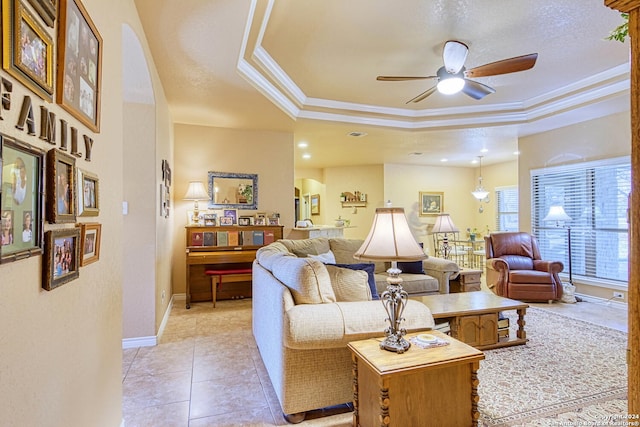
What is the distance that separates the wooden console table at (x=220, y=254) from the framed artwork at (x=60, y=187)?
133 inches

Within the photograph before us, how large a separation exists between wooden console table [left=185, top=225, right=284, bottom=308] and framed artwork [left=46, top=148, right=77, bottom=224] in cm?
339

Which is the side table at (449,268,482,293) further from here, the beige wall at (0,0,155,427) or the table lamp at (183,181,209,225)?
the beige wall at (0,0,155,427)

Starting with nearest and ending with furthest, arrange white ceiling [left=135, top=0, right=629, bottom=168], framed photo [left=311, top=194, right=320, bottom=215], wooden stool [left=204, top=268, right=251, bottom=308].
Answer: white ceiling [left=135, top=0, right=629, bottom=168] → wooden stool [left=204, top=268, right=251, bottom=308] → framed photo [left=311, top=194, right=320, bottom=215]

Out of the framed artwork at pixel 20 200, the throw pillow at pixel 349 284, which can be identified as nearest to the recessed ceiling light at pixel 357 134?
the throw pillow at pixel 349 284

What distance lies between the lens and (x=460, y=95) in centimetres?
446

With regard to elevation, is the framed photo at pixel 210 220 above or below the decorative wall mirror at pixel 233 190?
below

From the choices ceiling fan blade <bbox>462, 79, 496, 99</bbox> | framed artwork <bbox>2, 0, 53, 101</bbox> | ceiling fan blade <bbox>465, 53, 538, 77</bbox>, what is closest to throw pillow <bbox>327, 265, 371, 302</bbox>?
framed artwork <bbox>2, 0, 53, 101</bbox>

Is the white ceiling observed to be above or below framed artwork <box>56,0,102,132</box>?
above

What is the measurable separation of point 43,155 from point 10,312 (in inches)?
17.9

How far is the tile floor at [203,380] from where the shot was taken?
2.02 metres

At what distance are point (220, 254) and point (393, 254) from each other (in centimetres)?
328

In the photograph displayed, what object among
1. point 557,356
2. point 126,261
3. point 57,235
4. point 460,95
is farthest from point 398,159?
point 57,235

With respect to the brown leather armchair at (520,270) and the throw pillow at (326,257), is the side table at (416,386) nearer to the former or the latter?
the throw pillow at (326,257)

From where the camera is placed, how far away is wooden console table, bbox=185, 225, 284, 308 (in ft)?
14.8
